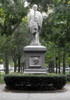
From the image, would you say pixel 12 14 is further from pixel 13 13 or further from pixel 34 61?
pixel 34 61

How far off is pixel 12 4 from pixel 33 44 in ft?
→ 35.8

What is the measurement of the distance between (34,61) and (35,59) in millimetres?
136

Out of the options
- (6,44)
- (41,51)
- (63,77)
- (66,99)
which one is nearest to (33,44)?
(41,51)

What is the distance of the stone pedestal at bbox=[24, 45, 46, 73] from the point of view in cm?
1265

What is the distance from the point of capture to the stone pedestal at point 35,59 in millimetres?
12648

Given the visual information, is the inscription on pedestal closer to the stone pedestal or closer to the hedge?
the stone pedestal

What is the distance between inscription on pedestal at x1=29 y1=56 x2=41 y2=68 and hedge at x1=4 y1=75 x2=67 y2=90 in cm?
197

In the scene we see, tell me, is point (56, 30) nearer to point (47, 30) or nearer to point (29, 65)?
point (47, 30)

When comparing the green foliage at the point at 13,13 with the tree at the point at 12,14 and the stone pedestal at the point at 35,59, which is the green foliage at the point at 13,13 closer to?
the tree at the point at 12,14

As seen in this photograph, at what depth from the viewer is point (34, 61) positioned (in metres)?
12.8

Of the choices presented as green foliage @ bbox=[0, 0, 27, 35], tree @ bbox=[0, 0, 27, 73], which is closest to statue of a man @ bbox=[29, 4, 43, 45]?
tree @ bbox=[0, 0, 27, 73]

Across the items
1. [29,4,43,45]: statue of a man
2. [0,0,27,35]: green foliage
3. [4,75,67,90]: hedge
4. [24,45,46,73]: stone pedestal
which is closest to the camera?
[4,75,67,90]: hedge

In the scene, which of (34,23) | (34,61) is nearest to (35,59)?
(34,61)

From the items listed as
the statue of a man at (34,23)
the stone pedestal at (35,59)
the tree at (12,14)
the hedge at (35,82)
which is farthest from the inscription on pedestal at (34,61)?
the tree at (12,14)
